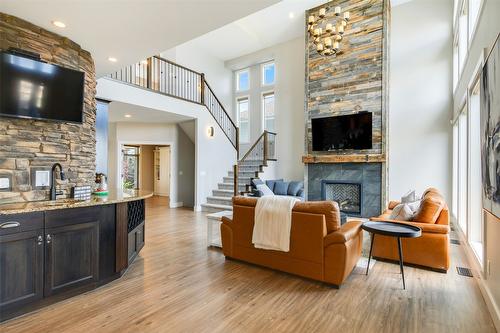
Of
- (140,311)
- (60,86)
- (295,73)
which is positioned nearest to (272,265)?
(140,311)

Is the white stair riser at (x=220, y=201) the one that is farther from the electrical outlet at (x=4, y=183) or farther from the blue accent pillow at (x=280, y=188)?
the electrical outlet at (x=4, y=183)

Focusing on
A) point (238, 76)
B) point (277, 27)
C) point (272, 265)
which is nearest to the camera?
point (272, 265)

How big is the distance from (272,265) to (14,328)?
8.19 feet

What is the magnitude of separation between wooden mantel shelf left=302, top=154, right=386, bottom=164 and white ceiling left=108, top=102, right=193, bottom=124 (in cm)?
389

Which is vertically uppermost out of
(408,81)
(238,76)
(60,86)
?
(238,76)

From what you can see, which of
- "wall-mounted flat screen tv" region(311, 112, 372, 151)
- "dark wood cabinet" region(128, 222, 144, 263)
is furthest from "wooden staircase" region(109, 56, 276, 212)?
"dark wood cabinet" region(128, 222, 144, 263)

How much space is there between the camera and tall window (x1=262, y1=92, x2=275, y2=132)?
9906mm

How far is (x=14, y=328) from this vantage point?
7.06 ft

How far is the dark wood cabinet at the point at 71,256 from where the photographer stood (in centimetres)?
245

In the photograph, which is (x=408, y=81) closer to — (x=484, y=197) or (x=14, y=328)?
(x=484, y=197)

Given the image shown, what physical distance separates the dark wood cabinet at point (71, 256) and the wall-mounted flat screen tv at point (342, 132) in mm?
5915

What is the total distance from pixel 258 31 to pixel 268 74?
1.65 m

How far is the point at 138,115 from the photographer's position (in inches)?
292

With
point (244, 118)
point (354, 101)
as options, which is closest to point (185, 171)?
point (244, 118)
